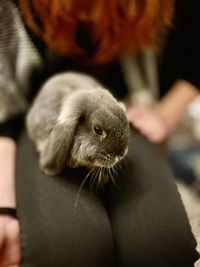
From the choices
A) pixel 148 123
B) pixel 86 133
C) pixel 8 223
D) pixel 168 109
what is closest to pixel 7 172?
pixel 8 223

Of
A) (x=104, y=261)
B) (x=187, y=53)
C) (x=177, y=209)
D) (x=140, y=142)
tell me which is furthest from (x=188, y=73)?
(x=104, y=261)

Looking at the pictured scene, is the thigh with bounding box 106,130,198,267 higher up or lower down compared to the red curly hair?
lower down

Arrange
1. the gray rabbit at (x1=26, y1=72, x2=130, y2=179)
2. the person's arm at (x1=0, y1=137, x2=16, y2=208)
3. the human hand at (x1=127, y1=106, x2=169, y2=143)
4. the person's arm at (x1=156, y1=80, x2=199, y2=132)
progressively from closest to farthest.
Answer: the gray rabbit at (x1=26, y1=72, x2=130, y2=179)
the person's arm at (x1=0, y1=137, x2=16, y2=208)
the human hand at (x1=127, y1=106, x2=169, y2=143)
the person's arm at (x1=156, y1=80, x2=199, y2=132)

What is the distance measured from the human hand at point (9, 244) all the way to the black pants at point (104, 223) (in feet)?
0.09

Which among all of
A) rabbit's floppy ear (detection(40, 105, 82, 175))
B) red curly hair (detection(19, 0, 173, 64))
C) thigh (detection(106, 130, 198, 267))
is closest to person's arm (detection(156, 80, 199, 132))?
red curly hair (detection(19, 0, 173, 64))

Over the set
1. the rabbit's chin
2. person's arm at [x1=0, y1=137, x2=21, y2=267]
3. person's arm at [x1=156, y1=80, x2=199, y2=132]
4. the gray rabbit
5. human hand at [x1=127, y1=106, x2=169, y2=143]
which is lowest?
person's arm at [x1=156, y1=80, x2=199, y2=132]

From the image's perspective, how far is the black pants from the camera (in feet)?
2.54

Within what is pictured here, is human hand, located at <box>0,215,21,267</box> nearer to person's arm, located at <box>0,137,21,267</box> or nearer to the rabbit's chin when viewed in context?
person's arm, located at <box>0,137,21,267</box>

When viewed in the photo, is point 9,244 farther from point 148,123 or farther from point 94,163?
point 148,123

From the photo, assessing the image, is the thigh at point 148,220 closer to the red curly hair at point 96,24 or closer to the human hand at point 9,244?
the human hand at point 9,244

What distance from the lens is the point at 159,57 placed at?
1195 millimetres

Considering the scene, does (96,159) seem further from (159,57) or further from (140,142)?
(159,57)

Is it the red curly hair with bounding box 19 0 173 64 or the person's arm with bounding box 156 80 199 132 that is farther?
the person's arm with bounding box 156 80 199 132

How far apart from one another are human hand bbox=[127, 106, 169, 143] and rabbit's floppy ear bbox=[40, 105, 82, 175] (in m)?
0.26
